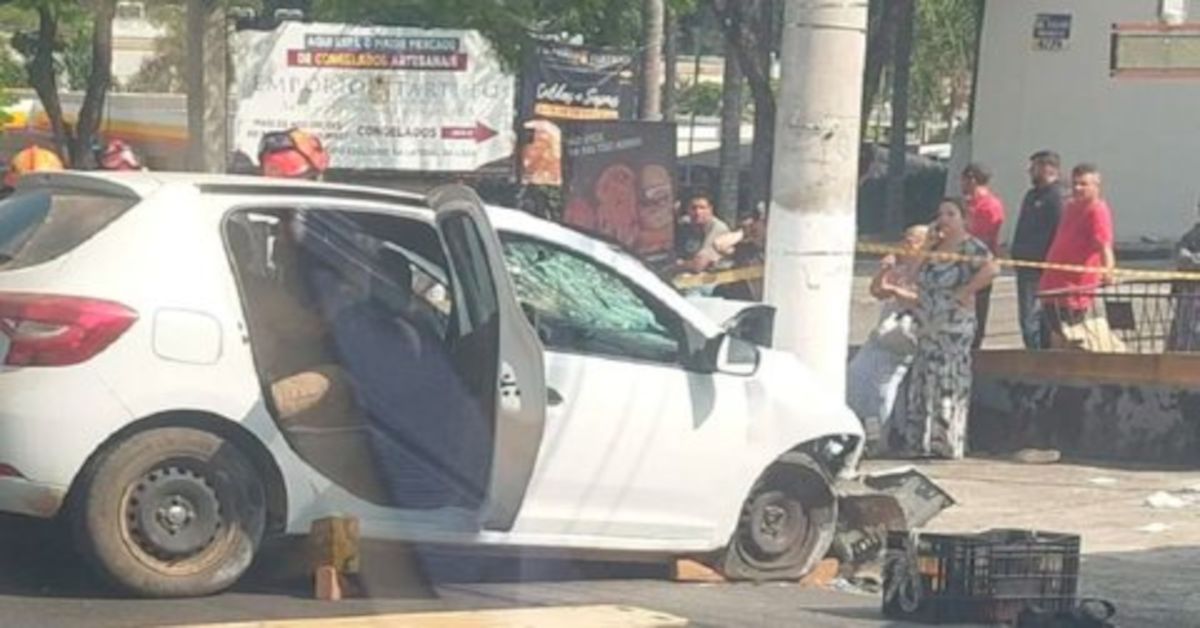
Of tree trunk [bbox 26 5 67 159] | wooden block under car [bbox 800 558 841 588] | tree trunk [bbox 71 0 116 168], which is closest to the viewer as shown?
wooden block under car [bbox 800 558 841 588]

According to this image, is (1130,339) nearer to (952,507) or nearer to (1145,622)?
(952,507)

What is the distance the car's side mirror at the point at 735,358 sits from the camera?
10258 millimetres

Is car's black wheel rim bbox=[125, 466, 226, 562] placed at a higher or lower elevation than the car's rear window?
lower

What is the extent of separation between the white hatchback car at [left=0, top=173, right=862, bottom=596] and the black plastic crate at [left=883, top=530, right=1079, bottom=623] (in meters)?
1.09

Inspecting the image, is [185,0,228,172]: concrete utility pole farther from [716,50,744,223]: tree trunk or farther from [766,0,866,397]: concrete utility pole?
[716,50,744,223]: tree trunk

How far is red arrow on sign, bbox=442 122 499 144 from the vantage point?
23.7m

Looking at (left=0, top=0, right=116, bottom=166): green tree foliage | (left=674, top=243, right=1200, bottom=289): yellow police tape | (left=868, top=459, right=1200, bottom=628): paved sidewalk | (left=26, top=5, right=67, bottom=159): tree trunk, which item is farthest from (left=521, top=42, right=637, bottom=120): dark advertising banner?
(left=868, top=459, right=1200, bottom=628): paved sidewalk

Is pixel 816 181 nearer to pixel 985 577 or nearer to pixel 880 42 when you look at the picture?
pixel 985 577

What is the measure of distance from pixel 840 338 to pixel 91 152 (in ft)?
52.0

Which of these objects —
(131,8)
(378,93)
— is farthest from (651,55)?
(131,8)

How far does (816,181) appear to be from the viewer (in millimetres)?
12062

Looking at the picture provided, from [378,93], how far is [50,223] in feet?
45.5

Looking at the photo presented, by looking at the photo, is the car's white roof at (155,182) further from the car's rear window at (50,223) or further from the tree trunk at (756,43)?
the tree trunk at (756,43)

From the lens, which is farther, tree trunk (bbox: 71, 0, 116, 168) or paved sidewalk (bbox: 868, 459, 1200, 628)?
tree trunk (bbox: 71, 0, 116, 168)
